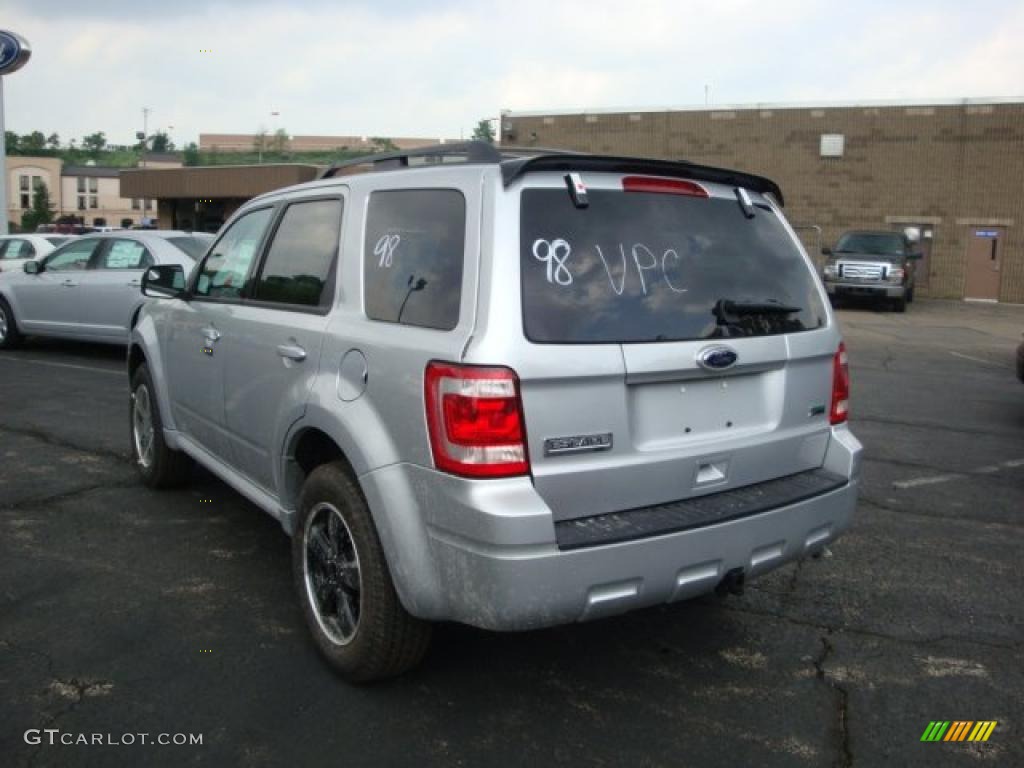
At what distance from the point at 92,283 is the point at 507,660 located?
9439 millimetres

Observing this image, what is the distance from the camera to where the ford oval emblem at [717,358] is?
3.08 metres

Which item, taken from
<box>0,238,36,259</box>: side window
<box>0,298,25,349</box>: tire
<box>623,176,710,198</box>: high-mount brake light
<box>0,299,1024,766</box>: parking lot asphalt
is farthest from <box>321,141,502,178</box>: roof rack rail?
<box>0,238,36,259</box>: side window

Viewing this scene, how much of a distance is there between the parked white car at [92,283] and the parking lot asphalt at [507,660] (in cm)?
553

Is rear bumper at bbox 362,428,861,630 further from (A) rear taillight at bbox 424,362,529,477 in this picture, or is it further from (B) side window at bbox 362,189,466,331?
(B) side window at bbox 362,189,466,331

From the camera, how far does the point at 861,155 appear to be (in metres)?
29.6

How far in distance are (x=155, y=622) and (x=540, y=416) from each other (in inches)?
82.6

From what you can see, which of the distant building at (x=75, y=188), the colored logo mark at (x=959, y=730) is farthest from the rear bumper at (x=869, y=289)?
the distant building at (x=75, y=188)

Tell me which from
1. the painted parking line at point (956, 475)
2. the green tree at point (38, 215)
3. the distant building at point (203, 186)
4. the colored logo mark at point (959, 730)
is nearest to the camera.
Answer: the colored logo mark at point (959, 730)

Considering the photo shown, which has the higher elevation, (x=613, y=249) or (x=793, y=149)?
(x=793, y=149)

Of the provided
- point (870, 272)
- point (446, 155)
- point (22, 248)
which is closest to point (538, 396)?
point (446, 155)

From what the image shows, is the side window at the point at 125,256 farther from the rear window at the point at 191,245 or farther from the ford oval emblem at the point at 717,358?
the ford oval emblem at the point at 717,358

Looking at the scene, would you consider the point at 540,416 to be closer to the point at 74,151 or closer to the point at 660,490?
the point at 660,490

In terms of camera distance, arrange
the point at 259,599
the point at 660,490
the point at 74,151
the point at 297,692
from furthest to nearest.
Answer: the point at 74,151 < the point at 259,599 < the point at 297,692 < the point at 660,490

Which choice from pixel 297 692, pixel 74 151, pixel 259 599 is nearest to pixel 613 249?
pixel 297 692
